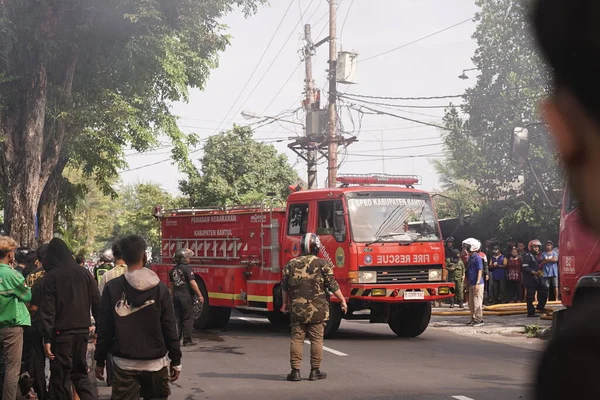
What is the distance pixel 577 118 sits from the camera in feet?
3.70

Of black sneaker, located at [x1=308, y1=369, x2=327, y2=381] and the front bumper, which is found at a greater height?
the front bumper

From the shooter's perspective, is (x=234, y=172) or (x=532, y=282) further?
(x=234, y=172)

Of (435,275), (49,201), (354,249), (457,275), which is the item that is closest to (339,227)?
(354,249)

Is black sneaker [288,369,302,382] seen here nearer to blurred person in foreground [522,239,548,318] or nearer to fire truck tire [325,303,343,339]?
fire truck tire [325,303,343,339]

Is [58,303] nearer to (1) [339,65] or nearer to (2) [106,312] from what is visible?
(2) [106,312]

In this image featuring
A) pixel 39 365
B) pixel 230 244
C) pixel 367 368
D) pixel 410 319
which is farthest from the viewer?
pixel 230 244

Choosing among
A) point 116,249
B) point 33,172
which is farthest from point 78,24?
point 116,249

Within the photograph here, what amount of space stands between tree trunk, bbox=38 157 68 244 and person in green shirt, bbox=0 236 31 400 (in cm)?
1690

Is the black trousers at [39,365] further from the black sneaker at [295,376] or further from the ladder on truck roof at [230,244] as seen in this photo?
the ladder on truck roof at [230,244]

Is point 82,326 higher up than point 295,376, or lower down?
higher up

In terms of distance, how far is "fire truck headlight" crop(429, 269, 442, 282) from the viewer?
1472 centimetres

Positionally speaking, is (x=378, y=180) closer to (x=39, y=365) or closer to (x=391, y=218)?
(x=391, y=218)

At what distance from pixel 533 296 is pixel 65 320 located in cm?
1271

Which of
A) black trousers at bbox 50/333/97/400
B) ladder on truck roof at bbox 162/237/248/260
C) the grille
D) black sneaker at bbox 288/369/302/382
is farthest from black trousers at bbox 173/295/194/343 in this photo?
black trousers at bbox 50/333/97/400
